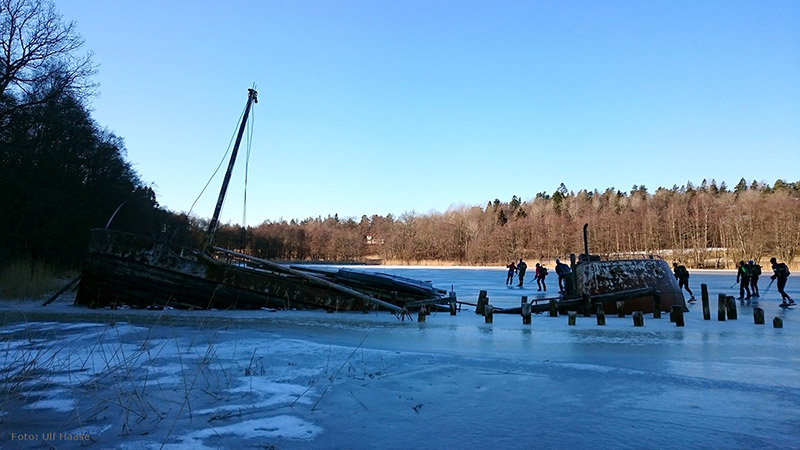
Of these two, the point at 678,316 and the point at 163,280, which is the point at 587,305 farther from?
the point at 163,280

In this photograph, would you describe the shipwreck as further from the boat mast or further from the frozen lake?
the frozen lake

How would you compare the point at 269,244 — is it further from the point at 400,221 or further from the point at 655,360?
the point at 655,360

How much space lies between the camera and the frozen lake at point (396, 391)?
317 cm

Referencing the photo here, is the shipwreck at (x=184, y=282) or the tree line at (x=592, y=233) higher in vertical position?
the tree line at (x=592, y=233)

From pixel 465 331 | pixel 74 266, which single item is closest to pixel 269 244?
pixel 74 266

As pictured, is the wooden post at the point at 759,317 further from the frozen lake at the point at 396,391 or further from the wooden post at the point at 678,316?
the frozen lake at the point at 396,391

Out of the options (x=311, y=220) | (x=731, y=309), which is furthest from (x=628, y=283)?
(x=311, y=220)

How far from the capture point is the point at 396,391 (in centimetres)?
438

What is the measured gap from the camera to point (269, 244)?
4350 inches

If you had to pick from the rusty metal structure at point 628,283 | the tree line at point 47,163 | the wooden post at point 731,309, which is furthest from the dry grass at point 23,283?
the wooden post at point 731,309

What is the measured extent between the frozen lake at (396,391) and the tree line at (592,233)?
5735cm

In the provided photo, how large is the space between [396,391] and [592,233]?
3457 inches

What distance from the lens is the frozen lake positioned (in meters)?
3.17

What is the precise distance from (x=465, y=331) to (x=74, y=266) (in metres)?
25.1
